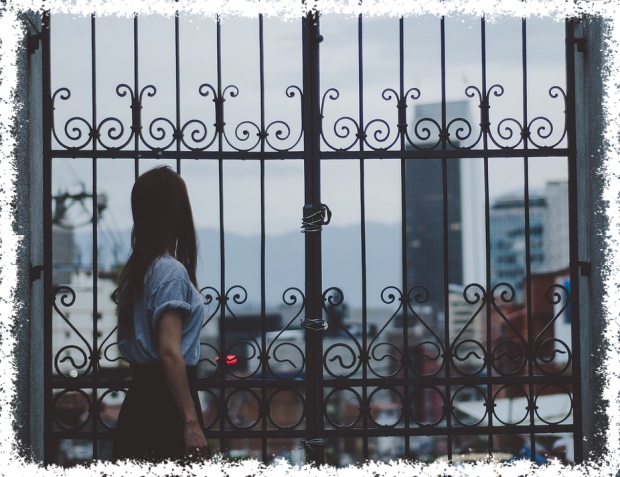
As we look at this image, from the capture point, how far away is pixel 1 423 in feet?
10.9

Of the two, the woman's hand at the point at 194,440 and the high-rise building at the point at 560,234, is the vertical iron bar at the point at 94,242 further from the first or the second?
the high-rise building at the point at 560,234

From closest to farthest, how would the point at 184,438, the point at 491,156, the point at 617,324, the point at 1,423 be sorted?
the point at 184,438 < the point at 1,423 < the point at 617,324 < the point at 491,156

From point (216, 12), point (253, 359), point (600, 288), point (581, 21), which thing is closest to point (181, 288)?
point (253, 359)

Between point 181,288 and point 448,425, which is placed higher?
point 181,288

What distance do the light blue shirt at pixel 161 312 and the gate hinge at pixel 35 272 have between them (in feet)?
2.84

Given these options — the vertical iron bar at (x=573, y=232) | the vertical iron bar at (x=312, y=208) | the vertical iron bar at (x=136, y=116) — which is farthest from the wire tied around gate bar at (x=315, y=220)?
the vertical iron bar at (x=573, y=232)

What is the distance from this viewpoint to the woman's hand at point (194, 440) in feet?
8.81

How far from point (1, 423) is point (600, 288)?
2655 millimetres

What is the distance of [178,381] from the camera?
268 cm

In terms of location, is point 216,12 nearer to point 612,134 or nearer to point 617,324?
point 612,134

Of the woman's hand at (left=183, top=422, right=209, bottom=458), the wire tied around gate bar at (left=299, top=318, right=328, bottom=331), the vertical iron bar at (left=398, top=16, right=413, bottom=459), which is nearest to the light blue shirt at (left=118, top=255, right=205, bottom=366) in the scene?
the woman's hand at (left=183, top=422, right=209, bottom=458)

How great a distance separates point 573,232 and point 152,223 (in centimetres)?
203

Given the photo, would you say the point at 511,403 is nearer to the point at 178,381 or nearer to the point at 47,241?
the point at 178,381

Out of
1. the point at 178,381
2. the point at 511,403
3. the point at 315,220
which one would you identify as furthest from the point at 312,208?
the point at 511,403
